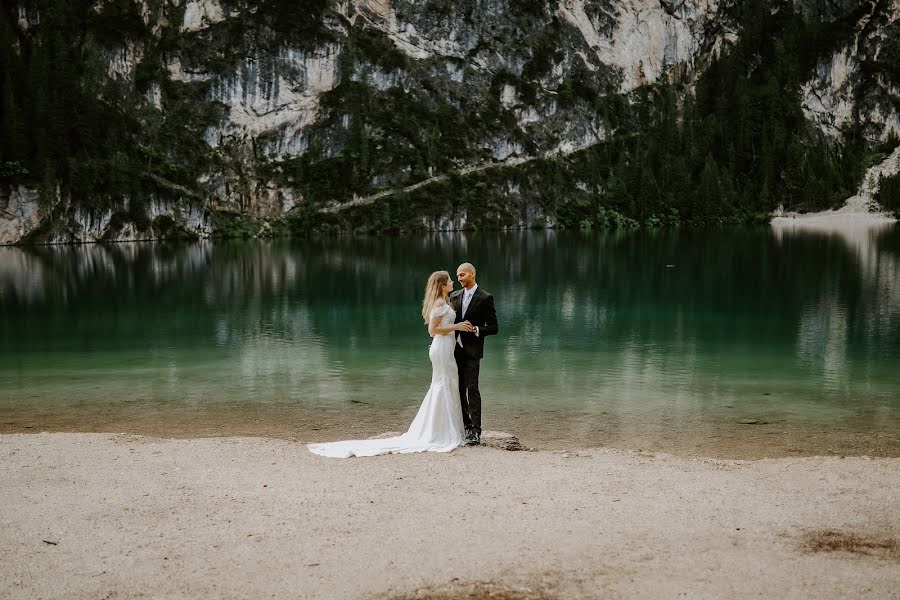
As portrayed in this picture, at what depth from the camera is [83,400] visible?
20422 millimetres

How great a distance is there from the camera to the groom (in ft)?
42.8

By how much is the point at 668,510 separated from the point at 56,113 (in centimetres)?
12413

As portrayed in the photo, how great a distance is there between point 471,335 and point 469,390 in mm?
885

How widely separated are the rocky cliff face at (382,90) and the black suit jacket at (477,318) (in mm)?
109343

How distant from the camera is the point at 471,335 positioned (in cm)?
1315

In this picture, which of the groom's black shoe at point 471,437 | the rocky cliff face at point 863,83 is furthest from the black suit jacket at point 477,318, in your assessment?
the rocky cliff face at point 863,83

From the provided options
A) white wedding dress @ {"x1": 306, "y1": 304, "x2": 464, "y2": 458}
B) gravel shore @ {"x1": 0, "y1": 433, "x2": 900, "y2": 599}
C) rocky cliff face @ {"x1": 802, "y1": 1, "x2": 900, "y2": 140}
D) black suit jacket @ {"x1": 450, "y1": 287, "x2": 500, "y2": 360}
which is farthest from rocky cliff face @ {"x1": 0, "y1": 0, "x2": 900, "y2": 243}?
gravel shore @ {"x1": 0, "y1": 433, "x2": 900, "y2": 599}

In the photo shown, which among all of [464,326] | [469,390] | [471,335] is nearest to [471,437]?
[469,390]

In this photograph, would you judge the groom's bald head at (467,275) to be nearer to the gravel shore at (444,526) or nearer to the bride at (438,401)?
the bride at (438,401)

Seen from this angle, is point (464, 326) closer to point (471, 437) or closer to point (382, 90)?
point (471, 437)

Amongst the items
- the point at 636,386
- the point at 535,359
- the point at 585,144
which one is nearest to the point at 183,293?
the point at 535,359

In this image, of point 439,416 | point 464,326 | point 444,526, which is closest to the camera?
point 444,526

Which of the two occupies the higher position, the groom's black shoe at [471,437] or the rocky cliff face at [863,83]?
the rocky cliff face at [863,83]

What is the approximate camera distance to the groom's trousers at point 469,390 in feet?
43.2
